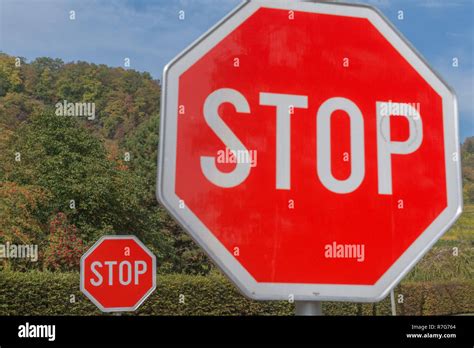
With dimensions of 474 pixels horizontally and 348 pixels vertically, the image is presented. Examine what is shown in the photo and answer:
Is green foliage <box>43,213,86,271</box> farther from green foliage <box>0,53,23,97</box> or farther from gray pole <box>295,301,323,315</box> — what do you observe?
green foliage <box>0,53,23,97</box>

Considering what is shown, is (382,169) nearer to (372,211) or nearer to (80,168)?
(372,211)

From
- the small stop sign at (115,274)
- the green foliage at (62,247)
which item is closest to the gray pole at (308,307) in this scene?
the small stop sign at (115,274)

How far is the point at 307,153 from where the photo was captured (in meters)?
1.01

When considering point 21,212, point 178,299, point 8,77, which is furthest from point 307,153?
point 8,77

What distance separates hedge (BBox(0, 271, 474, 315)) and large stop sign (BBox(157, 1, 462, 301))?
542 inches

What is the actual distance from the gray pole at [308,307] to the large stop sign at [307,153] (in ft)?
0.06

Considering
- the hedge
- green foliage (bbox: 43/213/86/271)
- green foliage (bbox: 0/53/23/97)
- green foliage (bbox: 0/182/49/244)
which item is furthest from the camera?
green foliage (bbox: 0/53/23/97)

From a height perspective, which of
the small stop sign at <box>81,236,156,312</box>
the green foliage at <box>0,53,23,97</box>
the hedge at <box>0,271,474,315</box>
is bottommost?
the hedge at <box>0,271,474,315</box>

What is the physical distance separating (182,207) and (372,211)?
0.32 meters

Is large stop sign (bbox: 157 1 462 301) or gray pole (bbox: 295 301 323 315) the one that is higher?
large stop sign (bbox: 157 1 462 301)

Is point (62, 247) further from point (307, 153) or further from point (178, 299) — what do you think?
point (307, 153)

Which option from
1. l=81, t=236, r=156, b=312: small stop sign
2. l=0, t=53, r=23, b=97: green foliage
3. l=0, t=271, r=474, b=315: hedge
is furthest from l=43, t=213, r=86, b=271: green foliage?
l=0, t=53, r=23, b=97: green foliage

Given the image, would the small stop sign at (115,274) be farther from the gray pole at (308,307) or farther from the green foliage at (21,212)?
the green foliage at (21,212)

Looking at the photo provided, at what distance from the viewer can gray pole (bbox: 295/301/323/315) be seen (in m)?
0.98
